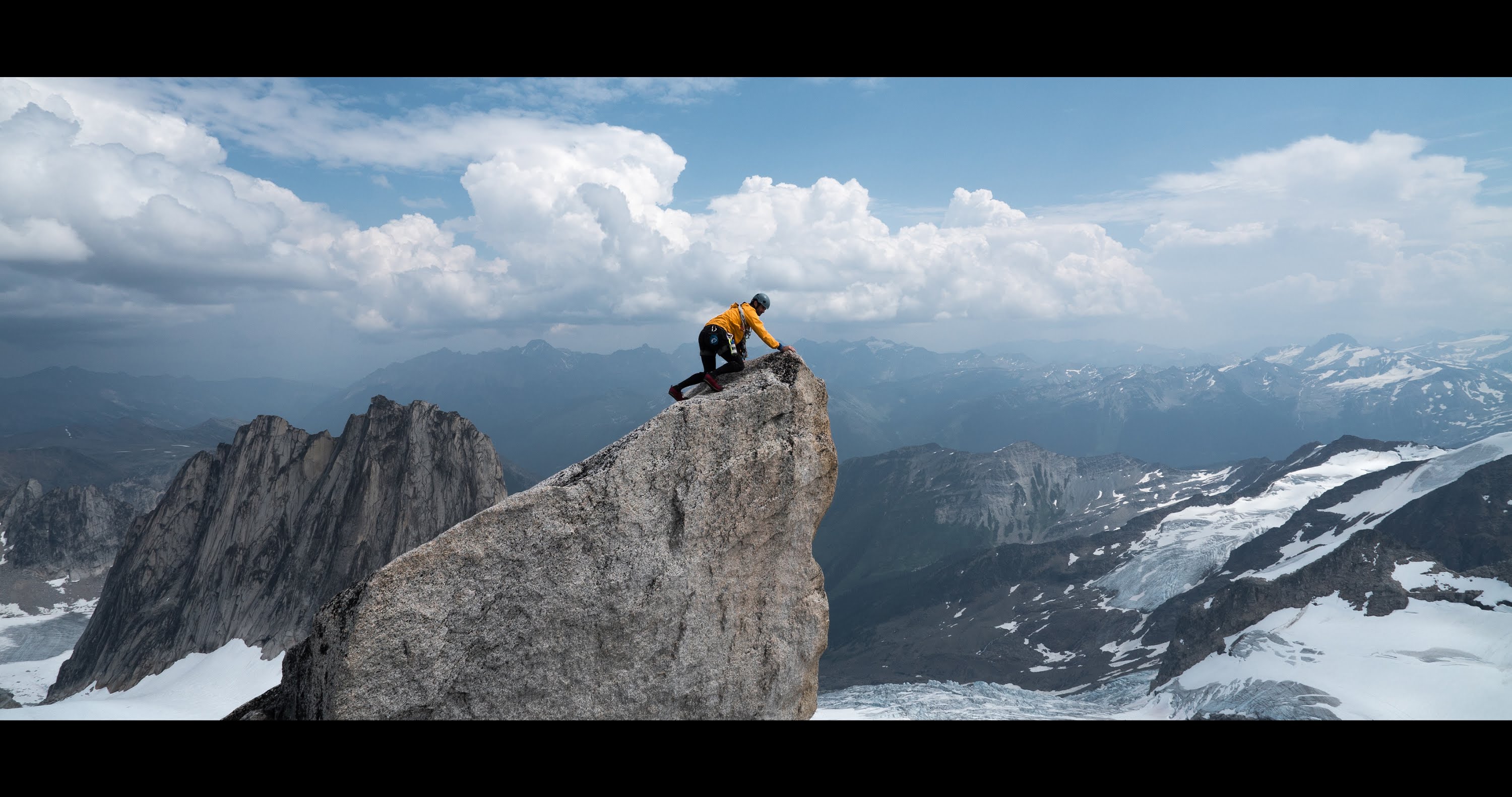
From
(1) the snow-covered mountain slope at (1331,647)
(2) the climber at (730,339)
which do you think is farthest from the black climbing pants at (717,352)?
(1) the snow-covered mountain slope at (1331,647)

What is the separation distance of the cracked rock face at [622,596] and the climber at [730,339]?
0.56 m

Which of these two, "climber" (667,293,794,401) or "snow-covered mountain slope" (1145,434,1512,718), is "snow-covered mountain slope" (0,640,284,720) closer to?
"climber" (667,293,794,401)

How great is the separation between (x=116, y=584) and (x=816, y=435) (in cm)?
18565

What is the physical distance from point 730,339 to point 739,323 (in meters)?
0.58

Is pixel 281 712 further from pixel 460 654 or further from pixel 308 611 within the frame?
pixel 308 611

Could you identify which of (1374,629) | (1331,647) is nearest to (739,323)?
(1331,647)

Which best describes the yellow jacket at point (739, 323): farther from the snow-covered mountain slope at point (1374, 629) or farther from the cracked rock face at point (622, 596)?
the snow-covered mountain slope at point (1374, 629)

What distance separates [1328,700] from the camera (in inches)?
3949

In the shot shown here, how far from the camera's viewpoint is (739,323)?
57.4 feet

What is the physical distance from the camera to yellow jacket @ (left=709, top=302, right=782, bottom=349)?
17.1 meters

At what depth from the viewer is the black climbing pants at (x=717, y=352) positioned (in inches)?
671

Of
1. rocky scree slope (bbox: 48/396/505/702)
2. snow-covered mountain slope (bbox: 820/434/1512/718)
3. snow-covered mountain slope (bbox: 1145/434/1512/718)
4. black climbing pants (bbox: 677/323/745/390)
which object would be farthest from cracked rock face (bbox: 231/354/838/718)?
rocky scree slope (bbox: 48/396/505/702)

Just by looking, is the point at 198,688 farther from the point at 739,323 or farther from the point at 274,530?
the point at 739,323

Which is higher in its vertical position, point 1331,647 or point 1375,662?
point 1375,662
